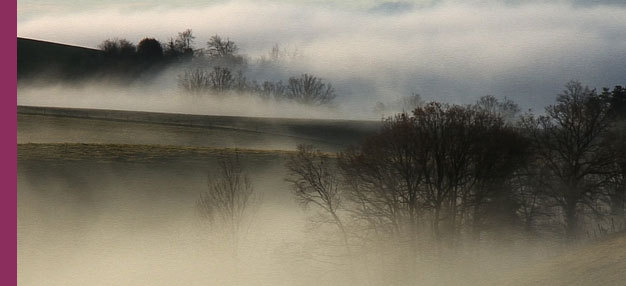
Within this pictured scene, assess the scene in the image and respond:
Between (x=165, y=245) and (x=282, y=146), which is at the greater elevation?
(x=282, y=146)

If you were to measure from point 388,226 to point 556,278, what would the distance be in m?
14.0

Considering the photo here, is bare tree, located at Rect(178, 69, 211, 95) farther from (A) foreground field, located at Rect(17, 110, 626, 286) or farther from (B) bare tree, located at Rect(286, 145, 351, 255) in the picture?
(B) bare tree, located at Rect(286, 145, 351, 255)

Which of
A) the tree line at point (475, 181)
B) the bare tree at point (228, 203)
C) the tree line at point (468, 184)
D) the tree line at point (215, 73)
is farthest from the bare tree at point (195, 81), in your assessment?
the tree line at point (475, 181)

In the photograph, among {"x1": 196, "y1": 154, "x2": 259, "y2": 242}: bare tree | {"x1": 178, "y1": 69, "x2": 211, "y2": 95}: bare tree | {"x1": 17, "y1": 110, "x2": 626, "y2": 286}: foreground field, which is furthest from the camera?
{"x1": 178, "y1": 69, "x2": 211, "y2": 95}: bare tree

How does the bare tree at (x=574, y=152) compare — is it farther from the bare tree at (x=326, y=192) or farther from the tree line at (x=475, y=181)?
the bare tree at (x=326, y=192)

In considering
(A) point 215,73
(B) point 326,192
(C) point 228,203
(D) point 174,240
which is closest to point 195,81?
(A) point 215,73

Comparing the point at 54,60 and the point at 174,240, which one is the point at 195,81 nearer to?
the point at 54,60

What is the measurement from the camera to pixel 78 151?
6100 cm

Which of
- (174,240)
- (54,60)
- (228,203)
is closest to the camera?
(174,240)

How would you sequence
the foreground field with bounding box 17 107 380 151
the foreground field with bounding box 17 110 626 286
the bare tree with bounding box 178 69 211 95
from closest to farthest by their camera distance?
the foreground field with bounding box 17 110 626 286 → the foreground field with bounding box 17 107 380 151 → the bare tree with bounding box 178 69 211 95

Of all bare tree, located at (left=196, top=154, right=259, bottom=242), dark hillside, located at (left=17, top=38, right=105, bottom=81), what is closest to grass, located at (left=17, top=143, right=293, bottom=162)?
bare tree, located at (left=196, top=154, right=259, bottom=242)

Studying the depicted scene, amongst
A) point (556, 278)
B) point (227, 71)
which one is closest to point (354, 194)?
point (556, 278)

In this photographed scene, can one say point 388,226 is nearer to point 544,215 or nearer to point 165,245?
point 544,215

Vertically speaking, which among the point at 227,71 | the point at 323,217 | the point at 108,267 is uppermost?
the point at 227,71
